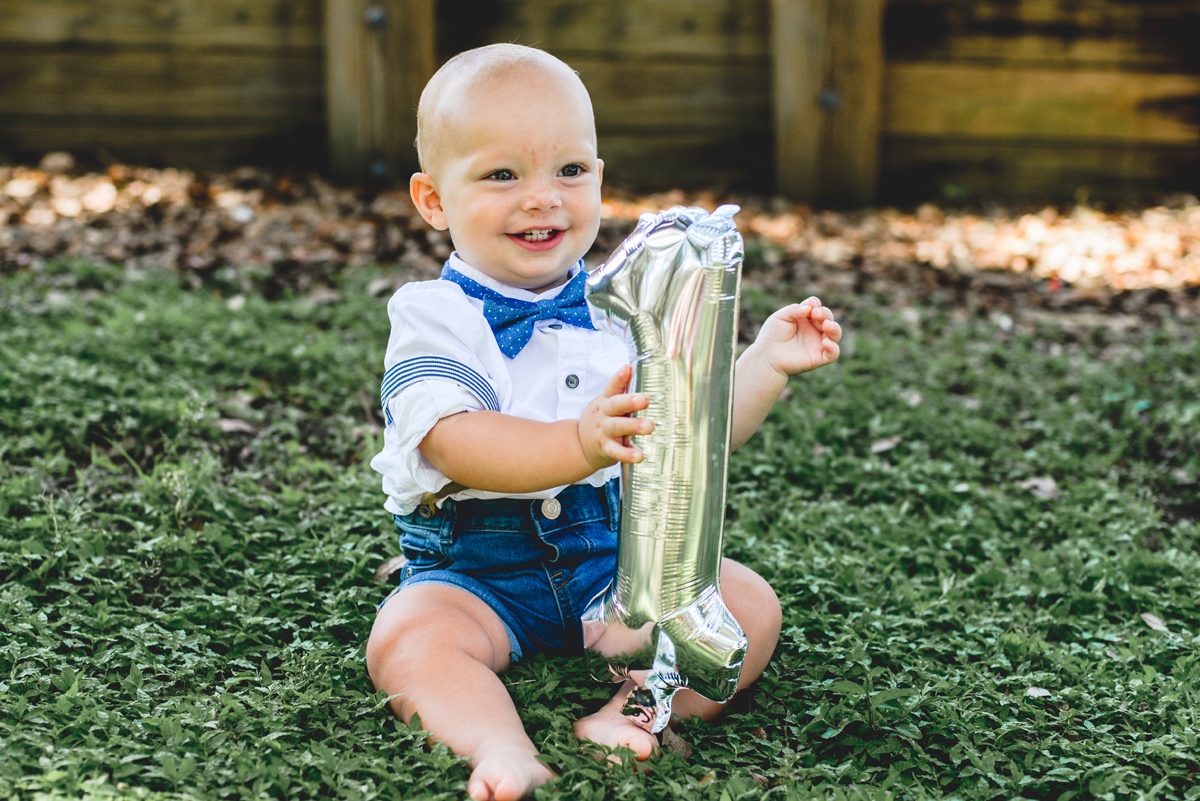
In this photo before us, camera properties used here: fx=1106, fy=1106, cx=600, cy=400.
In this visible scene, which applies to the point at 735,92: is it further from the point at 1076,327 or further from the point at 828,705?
the point at 828,705

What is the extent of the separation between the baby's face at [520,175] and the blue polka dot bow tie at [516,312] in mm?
44

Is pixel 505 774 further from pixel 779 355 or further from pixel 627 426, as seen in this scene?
pixel 779 355

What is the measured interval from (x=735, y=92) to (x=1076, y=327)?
2870 millimetres

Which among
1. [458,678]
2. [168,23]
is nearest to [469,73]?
[458,678]

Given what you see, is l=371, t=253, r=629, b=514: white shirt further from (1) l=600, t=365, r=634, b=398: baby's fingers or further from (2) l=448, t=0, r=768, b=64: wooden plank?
(2) l=448, t=0, r=768, b=64: wooden plank

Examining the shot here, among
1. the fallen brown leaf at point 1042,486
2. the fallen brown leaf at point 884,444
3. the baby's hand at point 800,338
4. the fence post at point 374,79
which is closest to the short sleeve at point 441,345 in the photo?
the baby's hand at point 800,338

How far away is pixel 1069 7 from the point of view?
23.4 ft

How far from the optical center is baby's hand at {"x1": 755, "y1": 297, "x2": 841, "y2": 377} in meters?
2.08

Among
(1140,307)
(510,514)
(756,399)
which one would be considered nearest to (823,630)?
(756,399)

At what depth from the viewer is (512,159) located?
6.42 feet

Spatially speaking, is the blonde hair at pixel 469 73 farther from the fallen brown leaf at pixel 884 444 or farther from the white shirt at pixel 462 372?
the fallen brown leaf at pixel 884 444

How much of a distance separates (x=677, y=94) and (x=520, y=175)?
529 cm

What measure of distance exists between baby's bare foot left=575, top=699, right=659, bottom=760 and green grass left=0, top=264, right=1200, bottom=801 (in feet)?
0.15

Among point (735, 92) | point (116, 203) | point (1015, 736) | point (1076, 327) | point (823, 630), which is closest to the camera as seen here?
point (1015, 736)
